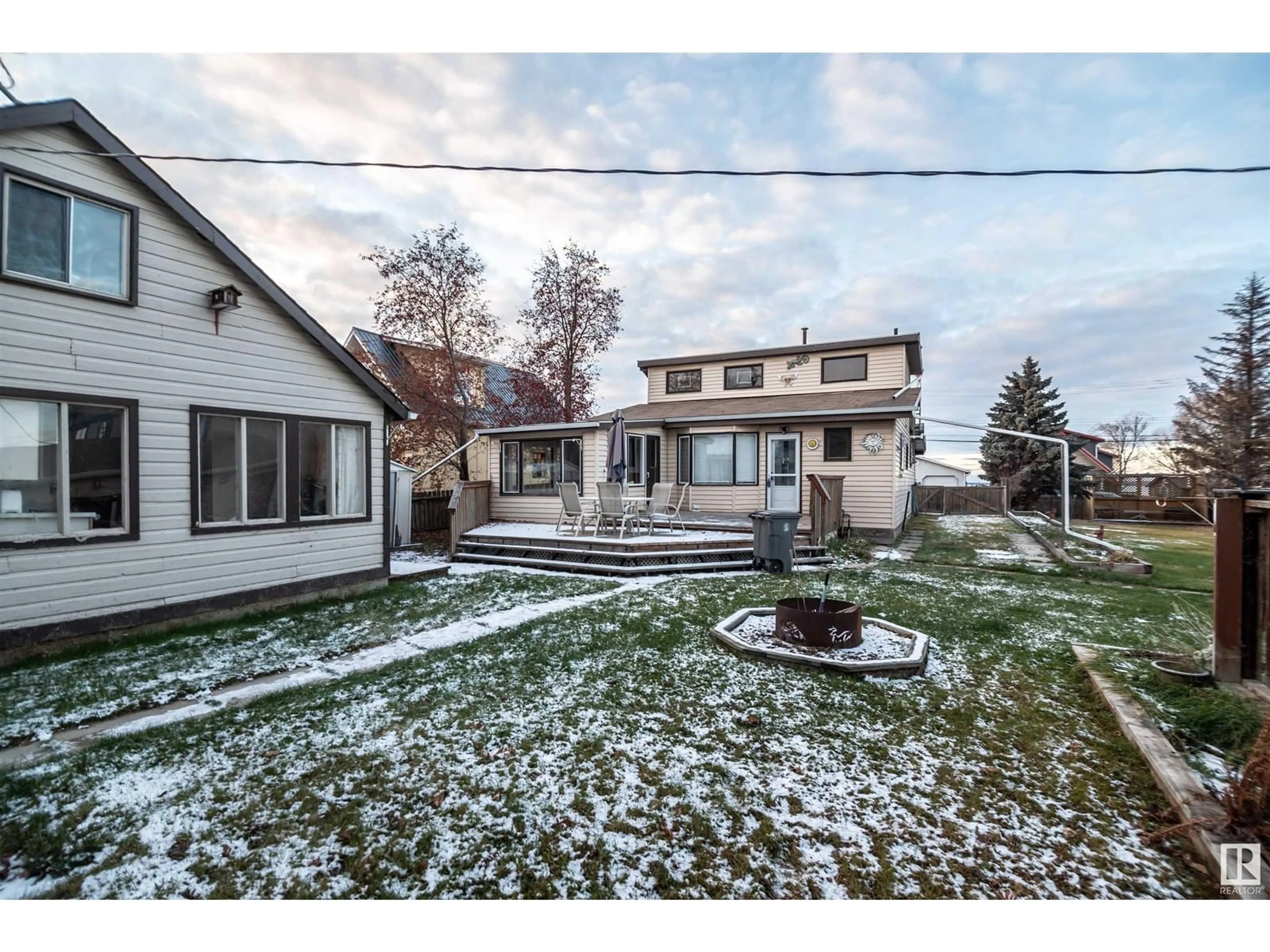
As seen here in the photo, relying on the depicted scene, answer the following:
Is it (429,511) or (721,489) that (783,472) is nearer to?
(721,489)

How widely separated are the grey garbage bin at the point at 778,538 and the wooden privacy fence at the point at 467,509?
609 cm

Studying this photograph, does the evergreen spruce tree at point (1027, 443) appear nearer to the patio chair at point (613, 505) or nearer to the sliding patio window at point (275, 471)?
the patio chair at point (613, 505)

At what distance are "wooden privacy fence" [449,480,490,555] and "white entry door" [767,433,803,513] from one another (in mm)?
7162

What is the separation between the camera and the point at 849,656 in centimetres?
483

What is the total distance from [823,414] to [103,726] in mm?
12528

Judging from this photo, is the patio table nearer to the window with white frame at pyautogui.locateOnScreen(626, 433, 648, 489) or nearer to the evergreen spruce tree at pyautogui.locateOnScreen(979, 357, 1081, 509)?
the window with white frame at pyautogui.locateOnScreen(626, 433, 648, 489)

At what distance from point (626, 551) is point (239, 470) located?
5.84 meters

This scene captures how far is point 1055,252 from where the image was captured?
8555 millimetres

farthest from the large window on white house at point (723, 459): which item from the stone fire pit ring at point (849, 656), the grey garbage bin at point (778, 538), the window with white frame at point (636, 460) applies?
the stone fire pit ring at point (849, 656)

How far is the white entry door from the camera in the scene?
44.5 ft

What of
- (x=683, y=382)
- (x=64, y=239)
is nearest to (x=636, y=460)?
(x=683, y=382)

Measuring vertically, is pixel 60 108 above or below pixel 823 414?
above
